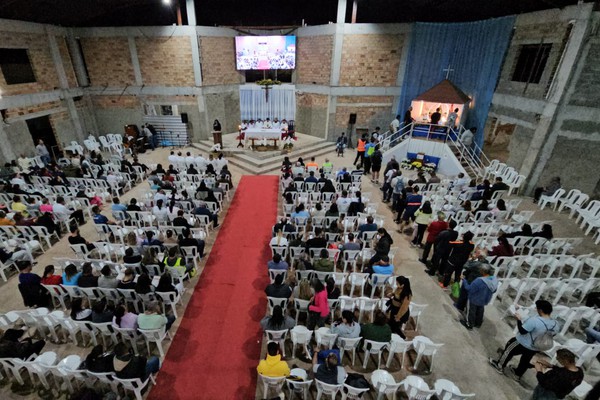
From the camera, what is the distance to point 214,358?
18.6 feet

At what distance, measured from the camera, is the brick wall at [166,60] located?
16.7 m

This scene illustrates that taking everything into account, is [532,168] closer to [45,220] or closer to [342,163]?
[342,163]

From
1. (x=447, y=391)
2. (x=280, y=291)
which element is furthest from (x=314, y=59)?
(x=447, y=391)

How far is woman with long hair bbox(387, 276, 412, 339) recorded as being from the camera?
5.48m

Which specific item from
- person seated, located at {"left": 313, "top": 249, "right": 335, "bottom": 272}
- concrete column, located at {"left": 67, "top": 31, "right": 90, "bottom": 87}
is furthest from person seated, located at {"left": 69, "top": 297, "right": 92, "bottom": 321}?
concrete column, located at {"left": 67, "top": 31, "right": 90, "bottom": 87}

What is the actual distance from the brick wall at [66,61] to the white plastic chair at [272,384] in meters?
19.4

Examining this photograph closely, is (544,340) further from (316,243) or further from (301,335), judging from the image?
(316,243)

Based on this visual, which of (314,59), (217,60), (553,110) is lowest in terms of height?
(553,110)

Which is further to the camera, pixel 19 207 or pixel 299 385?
pixel 19 207

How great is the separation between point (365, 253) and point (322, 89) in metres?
12.8

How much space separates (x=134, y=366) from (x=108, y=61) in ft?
60.5

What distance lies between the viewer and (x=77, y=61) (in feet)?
55.7

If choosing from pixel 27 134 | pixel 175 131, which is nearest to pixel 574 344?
pixel 175 131

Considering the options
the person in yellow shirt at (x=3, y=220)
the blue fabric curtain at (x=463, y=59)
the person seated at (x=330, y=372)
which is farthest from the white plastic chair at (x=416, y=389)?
the blue fabric curtain at (x=463, y=59)
